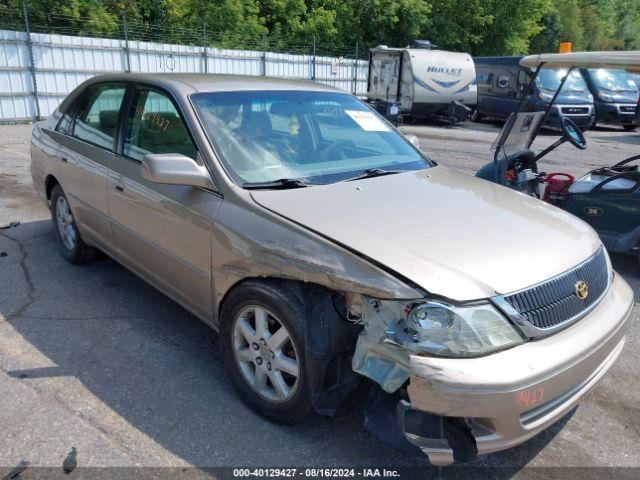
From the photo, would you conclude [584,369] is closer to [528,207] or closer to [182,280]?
[528,207]

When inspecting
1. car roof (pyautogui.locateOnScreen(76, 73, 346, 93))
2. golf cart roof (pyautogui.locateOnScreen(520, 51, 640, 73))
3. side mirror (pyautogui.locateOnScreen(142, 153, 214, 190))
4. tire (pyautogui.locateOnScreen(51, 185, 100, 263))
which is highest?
golf cart roof (pyautogui.locateOnScreen(520, 51, 640, 73))

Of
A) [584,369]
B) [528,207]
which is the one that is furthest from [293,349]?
[528,207]

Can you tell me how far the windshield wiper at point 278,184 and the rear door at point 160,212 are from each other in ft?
0.61

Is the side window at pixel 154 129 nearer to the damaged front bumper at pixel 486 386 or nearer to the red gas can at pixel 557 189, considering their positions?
the damaged front bumper at pixel 486 386

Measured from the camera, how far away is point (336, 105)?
3.99 metres

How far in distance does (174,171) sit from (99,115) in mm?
1811

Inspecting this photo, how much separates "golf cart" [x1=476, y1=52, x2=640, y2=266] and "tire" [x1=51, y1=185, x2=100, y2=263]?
395 centimetres

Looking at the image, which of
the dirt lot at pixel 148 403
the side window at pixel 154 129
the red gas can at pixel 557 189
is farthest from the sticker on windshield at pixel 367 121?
the red gas can at pixel 557 189

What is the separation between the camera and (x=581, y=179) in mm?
5441

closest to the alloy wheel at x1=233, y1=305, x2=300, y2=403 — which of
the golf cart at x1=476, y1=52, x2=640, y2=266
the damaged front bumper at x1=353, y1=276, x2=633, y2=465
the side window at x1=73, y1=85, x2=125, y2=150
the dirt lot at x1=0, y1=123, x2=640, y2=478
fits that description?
the dirt lot at x1=0, y1=123, x2=640, y2=478

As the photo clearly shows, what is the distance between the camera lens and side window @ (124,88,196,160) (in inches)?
134

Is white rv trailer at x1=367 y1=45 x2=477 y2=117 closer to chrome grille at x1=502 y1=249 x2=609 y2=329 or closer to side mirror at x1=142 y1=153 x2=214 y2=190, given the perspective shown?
side mirror at x1=142 y1=153 x2=214 y2=190

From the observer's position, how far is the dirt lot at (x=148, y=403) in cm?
263

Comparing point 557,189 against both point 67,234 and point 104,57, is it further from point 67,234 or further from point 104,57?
point 104,57
